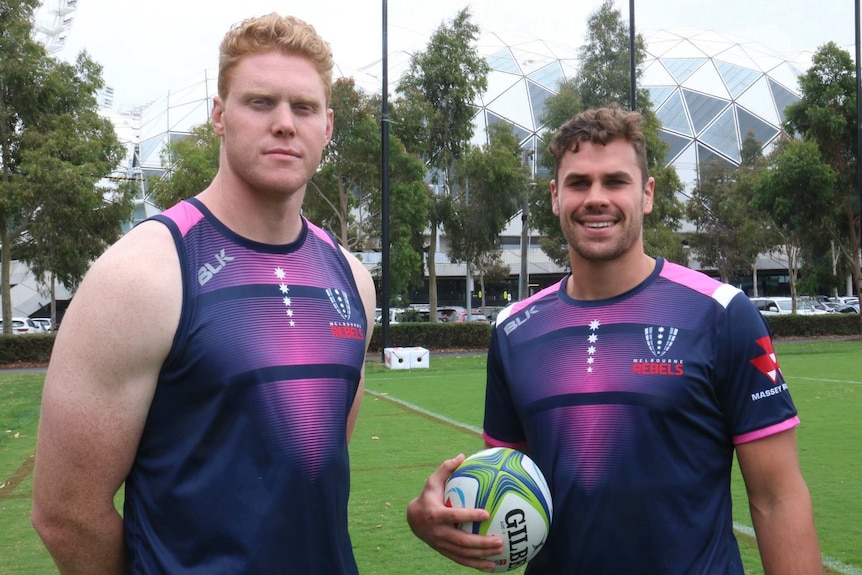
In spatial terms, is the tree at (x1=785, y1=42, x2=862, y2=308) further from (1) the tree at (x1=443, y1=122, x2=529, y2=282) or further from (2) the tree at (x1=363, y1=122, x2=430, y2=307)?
(2) the tree at (x1=363, y1=122, x2=430, y2=307)

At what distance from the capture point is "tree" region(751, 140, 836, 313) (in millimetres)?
27656

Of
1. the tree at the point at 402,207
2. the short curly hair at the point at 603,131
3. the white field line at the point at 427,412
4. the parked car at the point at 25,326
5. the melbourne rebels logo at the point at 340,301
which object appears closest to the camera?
the melbourne rebels logo at the point at 340,301

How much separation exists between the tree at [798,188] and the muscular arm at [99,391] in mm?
28917

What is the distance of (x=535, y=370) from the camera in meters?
2.70

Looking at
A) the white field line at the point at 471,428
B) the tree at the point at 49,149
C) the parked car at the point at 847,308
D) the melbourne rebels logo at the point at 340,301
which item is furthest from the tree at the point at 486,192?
the melbourne rebels logo at the point at 340,301

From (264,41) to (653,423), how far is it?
1555 millimetres

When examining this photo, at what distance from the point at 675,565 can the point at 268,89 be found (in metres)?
1.76

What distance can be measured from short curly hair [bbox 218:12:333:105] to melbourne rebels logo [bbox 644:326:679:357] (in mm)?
1282

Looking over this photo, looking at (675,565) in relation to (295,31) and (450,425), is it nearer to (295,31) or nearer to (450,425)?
(295,31)

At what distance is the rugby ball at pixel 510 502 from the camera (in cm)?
245

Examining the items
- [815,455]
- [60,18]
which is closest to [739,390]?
[815,455]

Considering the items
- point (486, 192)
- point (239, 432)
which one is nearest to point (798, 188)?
point (486, 192)

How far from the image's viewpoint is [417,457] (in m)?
8.88

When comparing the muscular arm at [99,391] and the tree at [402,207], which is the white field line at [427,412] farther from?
the tree at [402,207]
